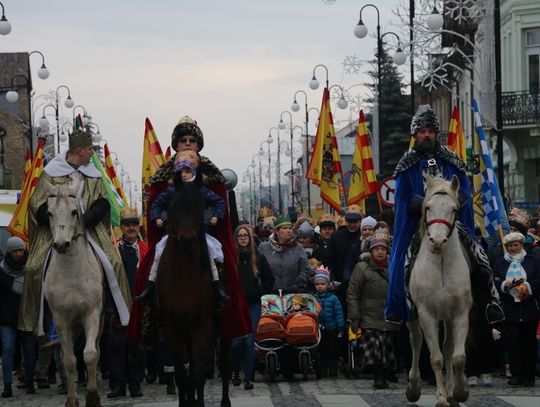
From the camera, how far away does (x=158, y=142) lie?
2491 centimetres

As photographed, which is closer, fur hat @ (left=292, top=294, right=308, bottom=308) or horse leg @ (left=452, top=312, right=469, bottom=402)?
horse leg @ (left=452, top=312, right=469, bottom=402)

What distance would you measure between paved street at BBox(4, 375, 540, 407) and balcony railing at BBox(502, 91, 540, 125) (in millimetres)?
26219

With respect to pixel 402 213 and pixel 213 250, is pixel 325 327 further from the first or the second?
pixel 213 250

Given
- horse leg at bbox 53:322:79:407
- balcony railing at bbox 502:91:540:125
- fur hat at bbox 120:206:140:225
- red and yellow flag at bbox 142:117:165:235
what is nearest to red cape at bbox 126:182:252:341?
horse leg at bbox 53:322:79:407

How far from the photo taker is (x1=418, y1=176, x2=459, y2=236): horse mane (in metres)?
13.0

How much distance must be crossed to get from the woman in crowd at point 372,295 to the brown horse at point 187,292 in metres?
5.94

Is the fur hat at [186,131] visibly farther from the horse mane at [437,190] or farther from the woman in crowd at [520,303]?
the woman in crowd at [520,303]

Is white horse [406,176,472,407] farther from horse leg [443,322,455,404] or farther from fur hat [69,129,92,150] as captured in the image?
fur hat [69,129,92,150]

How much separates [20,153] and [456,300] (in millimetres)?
91670

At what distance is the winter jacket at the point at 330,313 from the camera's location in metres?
19.2

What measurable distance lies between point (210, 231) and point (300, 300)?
20.7ft

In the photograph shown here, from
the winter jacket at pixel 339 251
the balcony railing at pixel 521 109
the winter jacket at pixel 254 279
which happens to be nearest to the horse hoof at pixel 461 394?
the winter jacket at pixel 254 279

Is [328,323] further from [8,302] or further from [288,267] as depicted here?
[8,302]

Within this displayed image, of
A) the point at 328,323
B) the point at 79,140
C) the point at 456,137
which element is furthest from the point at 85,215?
the point at 456,137
